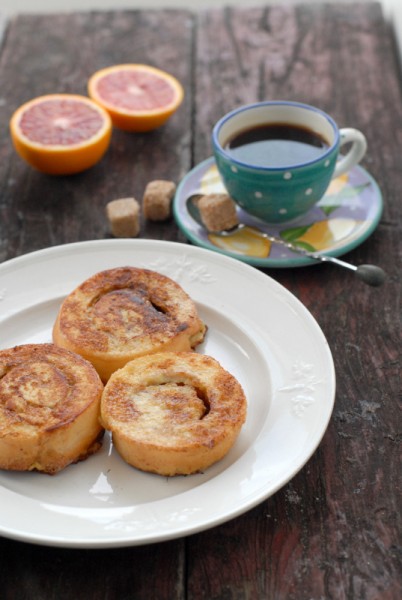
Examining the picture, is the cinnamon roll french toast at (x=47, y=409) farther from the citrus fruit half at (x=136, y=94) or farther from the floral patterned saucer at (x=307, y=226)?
the citrus fruit half at (x=136, y=94)

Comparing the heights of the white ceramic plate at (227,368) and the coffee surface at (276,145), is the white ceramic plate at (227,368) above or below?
below

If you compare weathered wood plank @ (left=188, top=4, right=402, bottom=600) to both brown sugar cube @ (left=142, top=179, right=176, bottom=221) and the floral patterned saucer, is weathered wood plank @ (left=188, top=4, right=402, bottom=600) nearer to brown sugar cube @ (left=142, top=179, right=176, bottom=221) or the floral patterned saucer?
the floral patterned saucer

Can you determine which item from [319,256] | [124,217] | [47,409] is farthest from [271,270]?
[47,409]

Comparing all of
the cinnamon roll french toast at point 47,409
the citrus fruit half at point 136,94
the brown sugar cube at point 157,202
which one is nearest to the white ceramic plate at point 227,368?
the cinnamon roll french toast at point 47,409

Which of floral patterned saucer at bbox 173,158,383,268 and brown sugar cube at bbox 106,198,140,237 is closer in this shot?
floral patterned saucer at bbox 173,158,383,268

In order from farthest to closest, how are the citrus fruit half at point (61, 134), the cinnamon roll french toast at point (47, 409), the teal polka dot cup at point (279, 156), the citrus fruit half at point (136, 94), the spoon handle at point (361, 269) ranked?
the citrus fruit half at point (136, 94)
the citrus fruit half at point (61, 134)
the teal polka dot cup at point (279, 156)
the spoon handle at point (361, 269)
the cinnamon roll french toast at point (47, 409)

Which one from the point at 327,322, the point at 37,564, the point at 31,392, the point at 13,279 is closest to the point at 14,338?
the point at 13,279

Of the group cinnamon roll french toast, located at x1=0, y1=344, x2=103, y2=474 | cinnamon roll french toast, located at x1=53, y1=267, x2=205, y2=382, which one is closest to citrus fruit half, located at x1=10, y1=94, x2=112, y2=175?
cinnamon roll french toast, located at x1=53, y1=267, x2=205, y2=382
